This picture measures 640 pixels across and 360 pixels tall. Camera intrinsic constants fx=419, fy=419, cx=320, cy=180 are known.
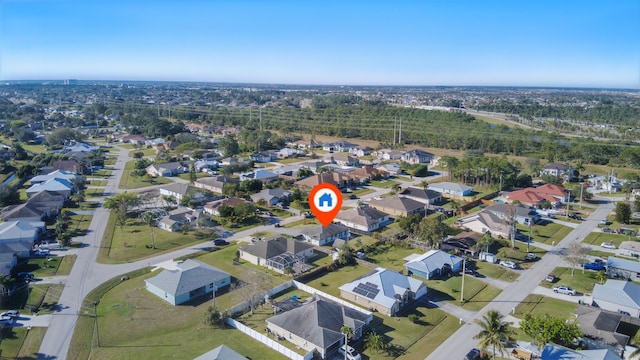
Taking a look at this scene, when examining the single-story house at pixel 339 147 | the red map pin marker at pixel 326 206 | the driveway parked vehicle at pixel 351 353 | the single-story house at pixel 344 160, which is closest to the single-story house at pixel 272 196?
the red map pin marker at pixel 326 206

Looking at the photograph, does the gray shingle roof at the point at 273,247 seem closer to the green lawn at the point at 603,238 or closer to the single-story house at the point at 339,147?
the green lawn at the point at 603,238

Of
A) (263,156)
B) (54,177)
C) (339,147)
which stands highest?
(339,147)

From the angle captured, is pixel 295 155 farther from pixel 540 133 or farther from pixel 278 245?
pixel 540 133

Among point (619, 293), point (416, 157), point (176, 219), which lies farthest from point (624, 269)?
point (416, 157)

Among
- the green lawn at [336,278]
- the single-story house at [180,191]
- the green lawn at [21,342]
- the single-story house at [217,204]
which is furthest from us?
the single-story house at [180,191]

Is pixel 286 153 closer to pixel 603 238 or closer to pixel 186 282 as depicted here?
pixel 603 238

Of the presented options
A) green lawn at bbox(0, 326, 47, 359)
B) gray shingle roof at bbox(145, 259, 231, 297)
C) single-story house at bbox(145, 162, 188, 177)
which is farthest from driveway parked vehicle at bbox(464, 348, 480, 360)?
single-story house at bbox(145, 162, 188, 177)

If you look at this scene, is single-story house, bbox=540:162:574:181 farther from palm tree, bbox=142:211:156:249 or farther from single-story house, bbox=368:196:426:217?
palm tree, bbox=142:211:156:249
